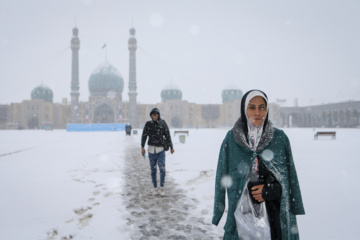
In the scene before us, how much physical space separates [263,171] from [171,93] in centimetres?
6866

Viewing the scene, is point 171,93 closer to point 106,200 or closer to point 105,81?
point 105,81

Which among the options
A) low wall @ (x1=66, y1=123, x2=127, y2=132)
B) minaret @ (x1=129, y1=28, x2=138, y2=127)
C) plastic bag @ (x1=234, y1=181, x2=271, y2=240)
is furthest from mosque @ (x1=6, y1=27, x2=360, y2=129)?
Answer: plastic bag @ (x1=234, y1=181, x2=271, y2=240)

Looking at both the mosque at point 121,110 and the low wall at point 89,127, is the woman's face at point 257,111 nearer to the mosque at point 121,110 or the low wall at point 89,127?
the low wall at point 89,127

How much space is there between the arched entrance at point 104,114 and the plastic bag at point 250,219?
63.5 m

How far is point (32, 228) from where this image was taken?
3.60m

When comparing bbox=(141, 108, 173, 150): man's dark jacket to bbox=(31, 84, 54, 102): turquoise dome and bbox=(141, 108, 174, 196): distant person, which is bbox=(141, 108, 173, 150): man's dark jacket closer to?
bbox=(141, 108, 174, 196): distant person

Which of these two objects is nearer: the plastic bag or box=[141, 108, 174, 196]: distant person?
the plastic bag

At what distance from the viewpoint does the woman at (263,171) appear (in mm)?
1955

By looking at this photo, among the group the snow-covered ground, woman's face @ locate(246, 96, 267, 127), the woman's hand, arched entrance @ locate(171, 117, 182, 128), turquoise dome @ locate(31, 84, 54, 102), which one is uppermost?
turquoise dome @ locate(31, 84, 54, 102)

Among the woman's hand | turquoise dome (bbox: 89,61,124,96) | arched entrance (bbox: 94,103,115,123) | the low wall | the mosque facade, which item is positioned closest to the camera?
the woman's hand

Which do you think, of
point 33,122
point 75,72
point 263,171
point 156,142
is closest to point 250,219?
point 263,171

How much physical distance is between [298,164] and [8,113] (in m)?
69.9

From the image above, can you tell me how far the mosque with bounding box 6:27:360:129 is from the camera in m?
59.2

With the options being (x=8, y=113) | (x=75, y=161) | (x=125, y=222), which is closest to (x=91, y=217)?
(x=125, y=222)
